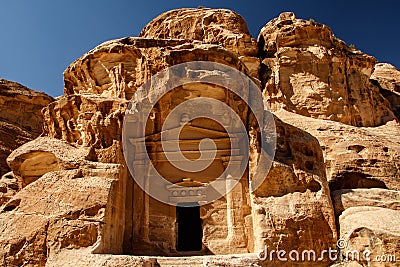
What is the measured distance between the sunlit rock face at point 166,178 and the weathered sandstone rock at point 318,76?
573cm

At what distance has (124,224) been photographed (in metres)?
12.1

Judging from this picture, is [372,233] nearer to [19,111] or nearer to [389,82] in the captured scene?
[389,82]

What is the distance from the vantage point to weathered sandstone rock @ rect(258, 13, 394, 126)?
24.1 m

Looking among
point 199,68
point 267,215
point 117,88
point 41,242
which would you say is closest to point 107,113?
point 117,88

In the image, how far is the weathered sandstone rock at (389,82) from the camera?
28297 mm

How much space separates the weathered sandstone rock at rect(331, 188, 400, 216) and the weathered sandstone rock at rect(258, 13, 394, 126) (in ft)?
34.2

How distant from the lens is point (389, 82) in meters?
30.9

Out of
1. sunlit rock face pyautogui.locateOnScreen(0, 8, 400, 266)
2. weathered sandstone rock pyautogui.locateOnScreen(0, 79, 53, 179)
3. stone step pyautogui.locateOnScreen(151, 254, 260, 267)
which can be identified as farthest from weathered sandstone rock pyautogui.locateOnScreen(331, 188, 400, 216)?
weathered sandstone rock pyautogui.locateOnScreen(0, 79, 53, 179)

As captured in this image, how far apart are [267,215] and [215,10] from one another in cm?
1998

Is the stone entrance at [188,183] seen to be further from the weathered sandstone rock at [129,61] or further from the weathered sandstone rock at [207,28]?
the weathered sandstone rock at [207,28]

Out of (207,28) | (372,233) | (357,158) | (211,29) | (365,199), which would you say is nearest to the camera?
(372,233)

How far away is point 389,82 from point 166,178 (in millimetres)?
24711

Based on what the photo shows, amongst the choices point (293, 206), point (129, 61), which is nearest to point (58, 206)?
point (129, 61)

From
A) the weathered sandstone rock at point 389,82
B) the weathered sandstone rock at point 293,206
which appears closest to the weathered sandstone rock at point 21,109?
the weathered sandstone rock at point 293,206
